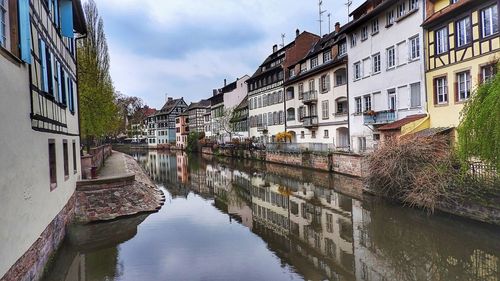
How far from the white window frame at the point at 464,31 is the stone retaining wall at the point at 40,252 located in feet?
54.5

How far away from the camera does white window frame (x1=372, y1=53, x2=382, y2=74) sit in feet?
74.3

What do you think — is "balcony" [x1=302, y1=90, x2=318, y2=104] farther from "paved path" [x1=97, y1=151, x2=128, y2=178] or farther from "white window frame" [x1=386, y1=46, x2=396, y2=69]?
"paved path" [x1=97, y1=151, x2=128, y2=178]

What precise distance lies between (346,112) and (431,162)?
14.3 metres

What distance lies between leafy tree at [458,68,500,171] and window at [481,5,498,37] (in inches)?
226

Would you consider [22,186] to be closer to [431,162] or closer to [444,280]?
[444,280]

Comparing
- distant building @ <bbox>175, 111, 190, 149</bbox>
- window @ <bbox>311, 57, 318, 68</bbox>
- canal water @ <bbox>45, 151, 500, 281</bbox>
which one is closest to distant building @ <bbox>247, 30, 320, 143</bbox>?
window @ <bbox>311, 57, 318, 68</bbox>

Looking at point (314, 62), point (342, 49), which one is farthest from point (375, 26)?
point (314, 62)

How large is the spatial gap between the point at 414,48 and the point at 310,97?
13.1 meters

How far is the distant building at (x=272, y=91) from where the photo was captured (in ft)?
125

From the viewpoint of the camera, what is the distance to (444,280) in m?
7.52

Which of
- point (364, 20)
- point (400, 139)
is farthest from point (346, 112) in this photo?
point (400, 139)

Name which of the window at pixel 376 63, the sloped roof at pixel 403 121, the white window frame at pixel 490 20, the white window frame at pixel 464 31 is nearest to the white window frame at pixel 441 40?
the white window frame at pixel 464 31

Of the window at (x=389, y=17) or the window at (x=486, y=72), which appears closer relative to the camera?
the window at (x=486, y=72)

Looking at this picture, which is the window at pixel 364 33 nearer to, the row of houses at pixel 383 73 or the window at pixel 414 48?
the row of houses at pixel 383 73
